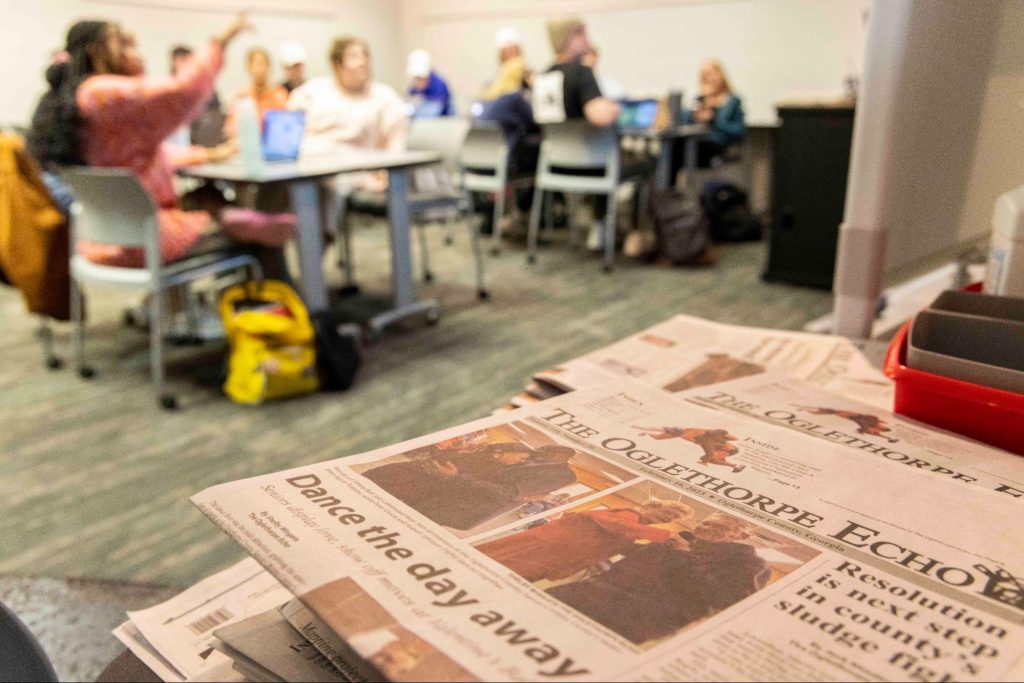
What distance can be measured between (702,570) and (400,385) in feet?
7.34

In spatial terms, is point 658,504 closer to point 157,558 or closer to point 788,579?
point 788,579

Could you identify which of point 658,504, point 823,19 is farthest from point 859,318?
point 823,19

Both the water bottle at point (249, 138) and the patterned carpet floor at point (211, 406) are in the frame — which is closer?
the patterned carpet floor at point (211, 406)

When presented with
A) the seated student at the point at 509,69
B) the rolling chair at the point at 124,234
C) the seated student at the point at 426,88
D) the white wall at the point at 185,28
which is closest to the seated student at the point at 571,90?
the seated student at the point at 509,69

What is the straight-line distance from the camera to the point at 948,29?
0.66 meters

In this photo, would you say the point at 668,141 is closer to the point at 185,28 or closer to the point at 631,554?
the point at 185,28

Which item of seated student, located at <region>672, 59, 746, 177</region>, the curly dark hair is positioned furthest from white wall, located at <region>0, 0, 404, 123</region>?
seated student, located at <region>672, 59, 746, 177</region>

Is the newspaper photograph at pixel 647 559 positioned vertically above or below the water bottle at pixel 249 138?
below

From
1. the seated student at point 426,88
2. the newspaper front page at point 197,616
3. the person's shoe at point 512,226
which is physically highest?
the seated student at point 426,88

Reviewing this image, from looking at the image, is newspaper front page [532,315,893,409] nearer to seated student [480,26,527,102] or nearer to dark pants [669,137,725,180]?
seated student [480,26,527,102]

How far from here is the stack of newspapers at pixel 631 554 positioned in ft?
1.05

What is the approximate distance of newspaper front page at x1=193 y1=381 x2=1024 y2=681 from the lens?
0.32m

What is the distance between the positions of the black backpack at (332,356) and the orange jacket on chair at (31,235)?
2.86 feet

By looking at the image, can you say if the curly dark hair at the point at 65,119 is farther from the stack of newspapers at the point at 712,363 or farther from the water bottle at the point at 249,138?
the stack of newspapers at the point at 712,363
